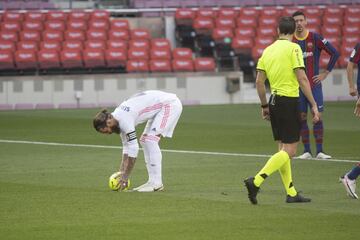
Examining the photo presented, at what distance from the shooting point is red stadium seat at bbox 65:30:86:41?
116ft

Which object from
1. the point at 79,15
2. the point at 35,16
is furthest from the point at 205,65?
the point at 35,16

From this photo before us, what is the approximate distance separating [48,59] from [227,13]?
7376mm

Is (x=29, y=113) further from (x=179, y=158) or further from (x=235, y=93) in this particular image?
(x=179, y=158)

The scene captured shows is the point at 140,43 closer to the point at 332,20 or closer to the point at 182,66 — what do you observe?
the point at 182,66

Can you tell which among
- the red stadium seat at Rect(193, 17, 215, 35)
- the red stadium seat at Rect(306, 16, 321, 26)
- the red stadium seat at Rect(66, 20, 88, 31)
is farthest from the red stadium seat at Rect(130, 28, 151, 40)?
the red stadium seat at Rect(306, 16, 321, 26)

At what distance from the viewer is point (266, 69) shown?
12.4m

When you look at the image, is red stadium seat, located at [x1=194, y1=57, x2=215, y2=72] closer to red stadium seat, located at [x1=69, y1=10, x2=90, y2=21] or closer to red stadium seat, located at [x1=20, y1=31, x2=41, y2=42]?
red stadium seat, located at [x1=69, y1=10, x2=90, y2=21]

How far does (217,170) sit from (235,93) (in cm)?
1810

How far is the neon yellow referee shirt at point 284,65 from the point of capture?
481 inches

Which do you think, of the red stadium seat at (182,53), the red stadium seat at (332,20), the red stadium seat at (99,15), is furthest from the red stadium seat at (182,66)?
the red stadium seat at (332,20)

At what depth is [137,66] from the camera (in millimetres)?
34094

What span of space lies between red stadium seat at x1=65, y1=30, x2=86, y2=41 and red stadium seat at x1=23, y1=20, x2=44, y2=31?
0.97 meters

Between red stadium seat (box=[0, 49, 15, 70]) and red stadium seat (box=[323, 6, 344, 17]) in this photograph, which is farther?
red stadium seat (box=[323, 6, 344, 17])

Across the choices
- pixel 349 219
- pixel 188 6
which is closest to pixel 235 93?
pixel 188 6
